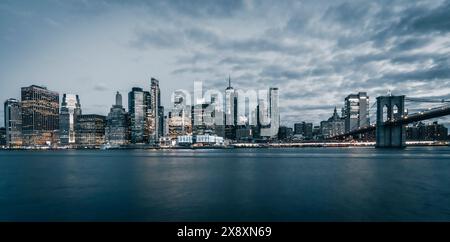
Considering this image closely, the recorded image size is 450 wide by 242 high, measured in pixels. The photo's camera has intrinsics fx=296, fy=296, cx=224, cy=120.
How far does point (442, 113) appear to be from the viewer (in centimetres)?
7788

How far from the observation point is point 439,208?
20.2m

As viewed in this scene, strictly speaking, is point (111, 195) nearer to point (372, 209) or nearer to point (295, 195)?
point (295, 195)

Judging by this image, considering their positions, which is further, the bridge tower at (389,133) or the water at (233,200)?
the bridge tower at (389,133)

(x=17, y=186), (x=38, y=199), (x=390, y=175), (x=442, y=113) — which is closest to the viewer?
(x=38, y=199)

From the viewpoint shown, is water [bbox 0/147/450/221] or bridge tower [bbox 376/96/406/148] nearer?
water [bbox 0/147/450/221]

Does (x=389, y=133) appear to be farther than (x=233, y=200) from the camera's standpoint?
Yes
